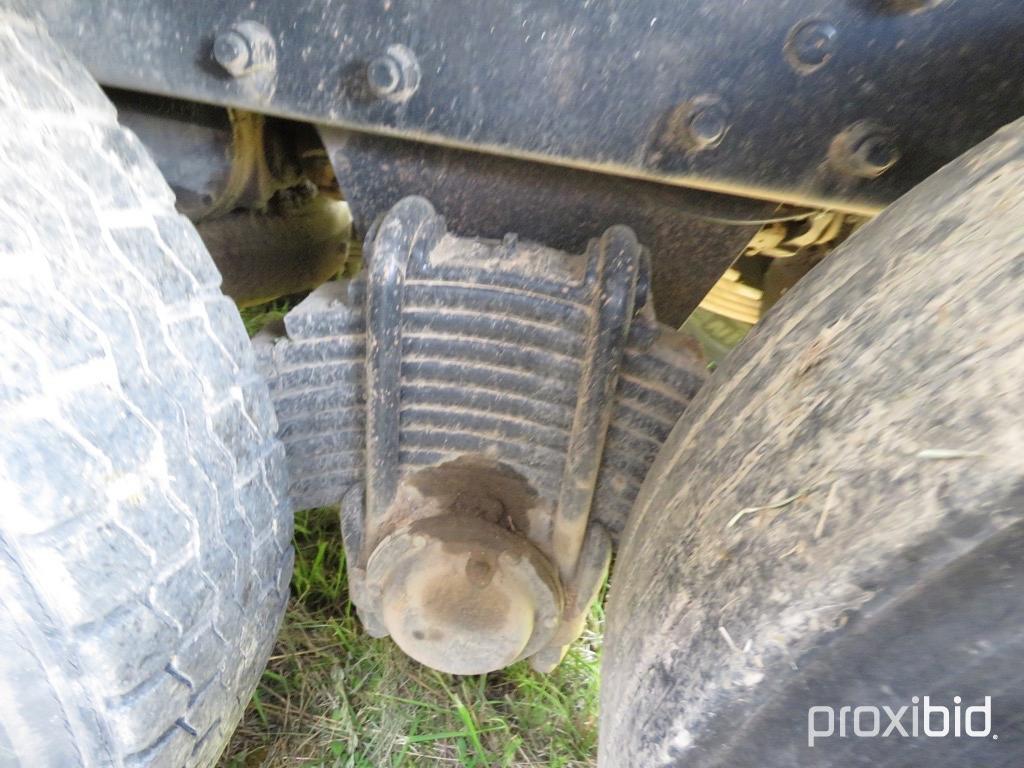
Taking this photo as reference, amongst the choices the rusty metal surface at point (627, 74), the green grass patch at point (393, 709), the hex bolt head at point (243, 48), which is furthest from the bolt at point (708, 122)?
the green grass patch at point (393, 709)

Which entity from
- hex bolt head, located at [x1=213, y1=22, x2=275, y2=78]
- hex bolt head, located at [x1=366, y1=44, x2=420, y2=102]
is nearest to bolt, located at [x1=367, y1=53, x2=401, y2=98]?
hex bolt head, located at [x1=366, y1=44, x2=420, y2=102]

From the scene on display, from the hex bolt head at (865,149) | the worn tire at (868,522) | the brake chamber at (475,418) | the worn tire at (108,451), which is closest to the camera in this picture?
the worn tire at (868,522)

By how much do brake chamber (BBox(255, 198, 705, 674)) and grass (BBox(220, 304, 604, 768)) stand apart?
324mm

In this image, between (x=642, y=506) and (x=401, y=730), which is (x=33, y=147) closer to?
(x=642, y=506)

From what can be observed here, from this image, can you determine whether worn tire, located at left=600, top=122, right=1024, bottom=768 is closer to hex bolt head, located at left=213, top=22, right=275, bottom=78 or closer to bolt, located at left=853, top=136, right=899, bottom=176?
bolt, located at left=853, top=136, right=899, bottom=176

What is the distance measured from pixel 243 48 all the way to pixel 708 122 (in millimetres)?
442

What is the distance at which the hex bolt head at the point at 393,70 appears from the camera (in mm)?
666

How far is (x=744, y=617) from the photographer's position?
460 millimetres

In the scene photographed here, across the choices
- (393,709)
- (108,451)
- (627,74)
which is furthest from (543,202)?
(393,709)

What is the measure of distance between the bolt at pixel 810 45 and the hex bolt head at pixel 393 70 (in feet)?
1.09

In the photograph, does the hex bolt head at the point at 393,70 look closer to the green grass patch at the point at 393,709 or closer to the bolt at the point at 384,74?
the bolt at the point at 384,74

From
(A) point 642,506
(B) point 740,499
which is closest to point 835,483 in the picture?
(B) point 740,499

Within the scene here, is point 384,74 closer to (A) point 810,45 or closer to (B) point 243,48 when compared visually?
(B) point 243,48

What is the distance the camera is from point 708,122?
0.64 meters
